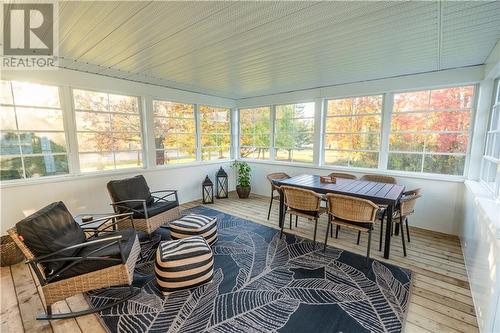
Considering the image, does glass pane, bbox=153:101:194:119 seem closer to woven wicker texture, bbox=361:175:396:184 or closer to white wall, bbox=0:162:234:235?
white wall, bbox=0:162:234:235

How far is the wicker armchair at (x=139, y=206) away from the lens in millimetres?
3176

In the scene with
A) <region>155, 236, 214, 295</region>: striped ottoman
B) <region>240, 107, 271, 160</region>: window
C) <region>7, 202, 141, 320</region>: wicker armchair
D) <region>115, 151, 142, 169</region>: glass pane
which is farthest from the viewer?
<region>240, 107, 271, 160</region>: window

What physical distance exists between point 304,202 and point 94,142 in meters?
3.75

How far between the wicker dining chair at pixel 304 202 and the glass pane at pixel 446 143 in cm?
232

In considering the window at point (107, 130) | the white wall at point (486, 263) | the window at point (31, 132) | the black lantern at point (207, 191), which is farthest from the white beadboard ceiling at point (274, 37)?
the black lantern at point (207, 191)

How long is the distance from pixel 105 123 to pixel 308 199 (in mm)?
3818

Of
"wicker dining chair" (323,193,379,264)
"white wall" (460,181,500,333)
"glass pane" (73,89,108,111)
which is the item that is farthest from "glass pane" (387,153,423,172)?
"glass pane" (73,89,108,111)

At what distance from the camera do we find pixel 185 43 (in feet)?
8.17

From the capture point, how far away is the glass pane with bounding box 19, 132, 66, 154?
3.19 m

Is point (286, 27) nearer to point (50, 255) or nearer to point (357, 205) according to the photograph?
point (357, 205)

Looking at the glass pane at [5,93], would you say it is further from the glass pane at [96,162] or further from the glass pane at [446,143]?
the glass pane at [446,143]

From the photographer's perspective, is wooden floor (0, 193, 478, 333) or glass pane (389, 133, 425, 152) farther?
glass pane (389, 133, 425, 152)

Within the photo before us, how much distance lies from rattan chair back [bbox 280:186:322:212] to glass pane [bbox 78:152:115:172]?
328 cm

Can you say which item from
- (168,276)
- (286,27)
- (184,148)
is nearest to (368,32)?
(286,27)
